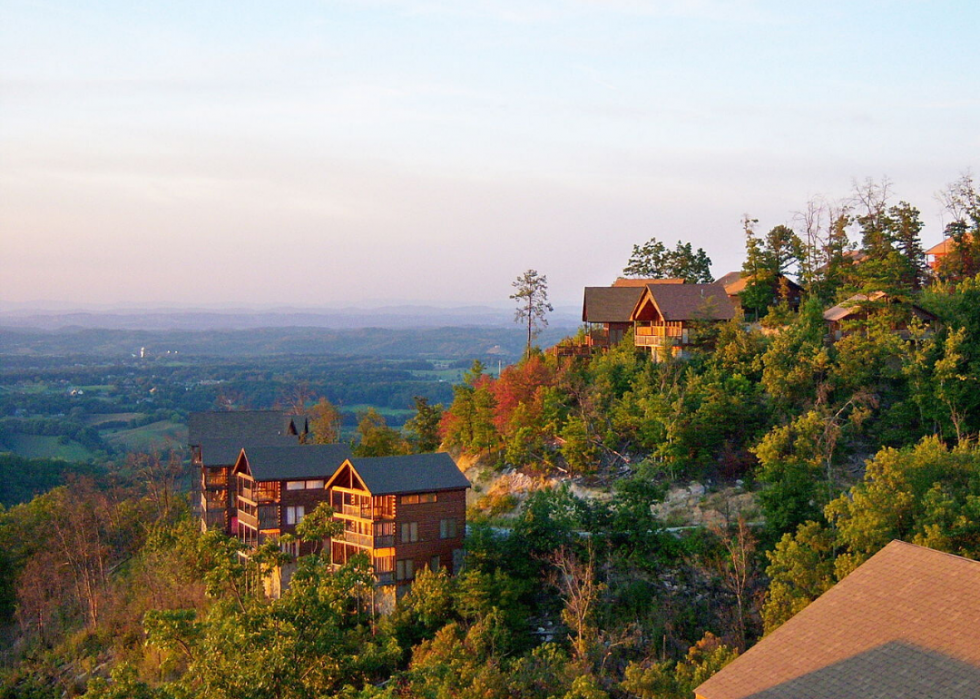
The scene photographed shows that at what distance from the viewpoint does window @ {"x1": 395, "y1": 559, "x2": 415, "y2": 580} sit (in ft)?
98.9

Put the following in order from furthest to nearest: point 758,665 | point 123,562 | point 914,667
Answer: point 123,562 < point 758,665 < point 914,667

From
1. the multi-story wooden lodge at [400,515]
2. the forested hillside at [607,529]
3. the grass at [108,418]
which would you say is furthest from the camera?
the grass at [108,418]

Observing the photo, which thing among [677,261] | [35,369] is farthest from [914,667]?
[35,369]

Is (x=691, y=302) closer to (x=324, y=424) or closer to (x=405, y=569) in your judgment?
(x=405, y=569)

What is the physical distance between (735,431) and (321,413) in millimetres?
23315

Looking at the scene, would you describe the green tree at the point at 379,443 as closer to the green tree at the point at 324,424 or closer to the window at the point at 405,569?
the green tree at the point at 324,424

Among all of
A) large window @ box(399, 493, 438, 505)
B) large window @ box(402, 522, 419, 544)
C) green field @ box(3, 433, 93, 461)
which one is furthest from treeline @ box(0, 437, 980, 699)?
green field @ box(3, 433, 93, 461)

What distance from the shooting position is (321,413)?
50.3 meters

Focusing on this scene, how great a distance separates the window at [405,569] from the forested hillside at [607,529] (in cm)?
136

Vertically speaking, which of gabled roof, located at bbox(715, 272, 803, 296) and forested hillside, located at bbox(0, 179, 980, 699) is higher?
gabled roof, located at bbox(715, 272, 803, 296)

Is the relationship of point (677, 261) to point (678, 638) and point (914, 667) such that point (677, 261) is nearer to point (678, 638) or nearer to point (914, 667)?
point (678, 638)

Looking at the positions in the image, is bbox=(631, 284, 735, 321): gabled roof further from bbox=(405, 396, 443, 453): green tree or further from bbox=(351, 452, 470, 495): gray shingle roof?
bbox=(351, 452, 470, 495): gray shingle roof

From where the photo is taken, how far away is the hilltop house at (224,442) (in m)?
37.6

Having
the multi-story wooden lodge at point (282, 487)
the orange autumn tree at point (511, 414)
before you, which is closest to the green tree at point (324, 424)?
the orange autumn tree at point (511, 414)
